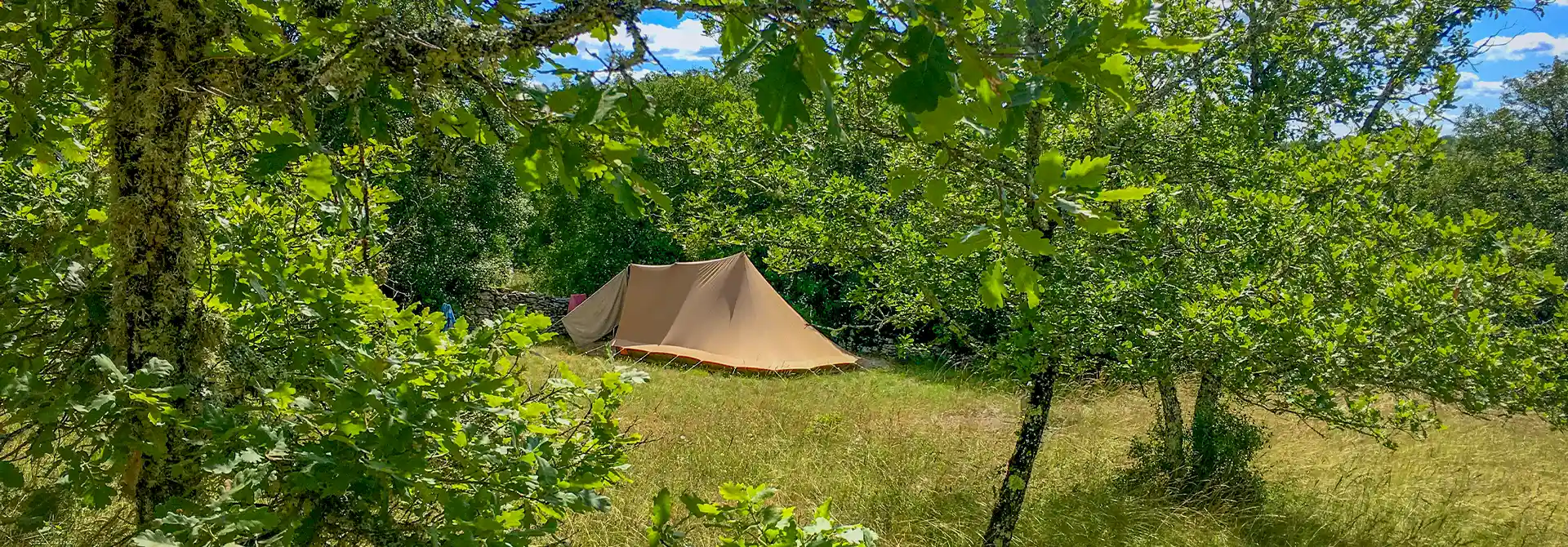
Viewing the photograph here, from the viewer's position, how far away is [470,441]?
5.57 ft

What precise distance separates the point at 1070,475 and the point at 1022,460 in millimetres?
2286

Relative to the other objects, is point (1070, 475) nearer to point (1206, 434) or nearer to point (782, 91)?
point (1206, 434)

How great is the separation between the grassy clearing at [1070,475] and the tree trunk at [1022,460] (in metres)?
0.56

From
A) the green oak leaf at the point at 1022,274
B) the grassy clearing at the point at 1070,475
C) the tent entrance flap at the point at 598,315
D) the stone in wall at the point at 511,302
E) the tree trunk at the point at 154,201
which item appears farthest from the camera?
the stone in wall at the point at 511,302

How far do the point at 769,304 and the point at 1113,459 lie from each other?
6.94 meters

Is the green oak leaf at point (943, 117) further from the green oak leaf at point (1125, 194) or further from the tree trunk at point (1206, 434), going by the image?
the tree trunk at point (1206, 434)

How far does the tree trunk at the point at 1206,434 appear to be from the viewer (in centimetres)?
538

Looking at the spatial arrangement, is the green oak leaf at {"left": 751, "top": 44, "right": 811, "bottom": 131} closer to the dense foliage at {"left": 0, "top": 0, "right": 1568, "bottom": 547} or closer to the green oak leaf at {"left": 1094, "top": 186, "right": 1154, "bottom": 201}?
the dense foliage at {"left": 0, "top": 0, "right": 1568, "bottom": 547}

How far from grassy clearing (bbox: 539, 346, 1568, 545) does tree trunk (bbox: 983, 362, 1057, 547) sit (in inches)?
22.0

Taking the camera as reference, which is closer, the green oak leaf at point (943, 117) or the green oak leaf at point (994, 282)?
the green oak leaf at point (943, 117)

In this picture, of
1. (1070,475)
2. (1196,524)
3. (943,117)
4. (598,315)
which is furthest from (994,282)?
(598,315)

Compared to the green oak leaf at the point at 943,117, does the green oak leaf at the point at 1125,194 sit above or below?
below

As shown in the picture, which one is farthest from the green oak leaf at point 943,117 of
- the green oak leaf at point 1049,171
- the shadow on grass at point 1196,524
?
the shadow on grass at point 1196,524

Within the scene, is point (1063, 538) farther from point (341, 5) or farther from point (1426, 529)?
point (341, 5)
